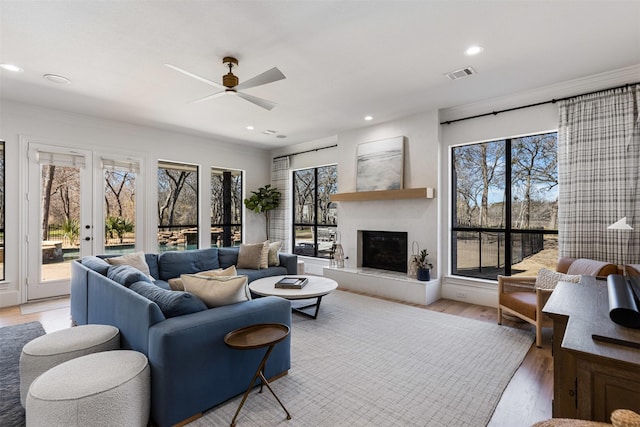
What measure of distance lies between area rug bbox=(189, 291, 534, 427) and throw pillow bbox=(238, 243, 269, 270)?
1.42 meters

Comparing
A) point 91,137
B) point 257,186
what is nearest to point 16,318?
point 91,137

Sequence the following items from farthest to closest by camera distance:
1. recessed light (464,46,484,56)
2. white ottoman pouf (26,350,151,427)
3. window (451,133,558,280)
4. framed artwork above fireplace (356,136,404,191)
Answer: framed artwork above fireplace (356,136,404,191), window (451,133,558,280), recessed light (464,46,484,56), white ottoman pouf (26,350,151,427)

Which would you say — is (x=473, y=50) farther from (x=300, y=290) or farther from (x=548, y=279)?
(x=300, y=290)

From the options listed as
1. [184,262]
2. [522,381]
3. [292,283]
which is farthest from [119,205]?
[522,381]

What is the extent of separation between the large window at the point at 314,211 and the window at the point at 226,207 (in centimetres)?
128

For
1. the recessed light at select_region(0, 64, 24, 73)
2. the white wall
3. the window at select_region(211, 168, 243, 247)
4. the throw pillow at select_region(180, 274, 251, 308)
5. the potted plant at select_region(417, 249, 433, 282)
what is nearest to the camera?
the throw pillow at select_region(180, 274, 251, 308)

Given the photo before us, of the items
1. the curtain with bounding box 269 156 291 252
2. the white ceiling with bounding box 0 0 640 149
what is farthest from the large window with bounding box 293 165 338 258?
the white ceiling with bounding box 0 0 640 149

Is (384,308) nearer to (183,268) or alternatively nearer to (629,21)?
(183,268)

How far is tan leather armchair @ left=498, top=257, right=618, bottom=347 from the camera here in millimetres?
3002

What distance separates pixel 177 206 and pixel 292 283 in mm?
3486

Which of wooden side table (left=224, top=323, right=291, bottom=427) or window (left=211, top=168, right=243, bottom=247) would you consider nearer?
wooden side table (left=224, top=323, right=291, bottom=427)

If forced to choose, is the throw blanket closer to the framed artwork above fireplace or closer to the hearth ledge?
the hearth ledge

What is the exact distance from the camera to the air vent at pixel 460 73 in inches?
132

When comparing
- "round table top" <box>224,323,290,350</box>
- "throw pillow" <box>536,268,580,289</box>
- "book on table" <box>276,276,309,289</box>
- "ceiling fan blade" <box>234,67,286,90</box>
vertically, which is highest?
"ceiling fan blade" <box>234,67,286,90</box>
